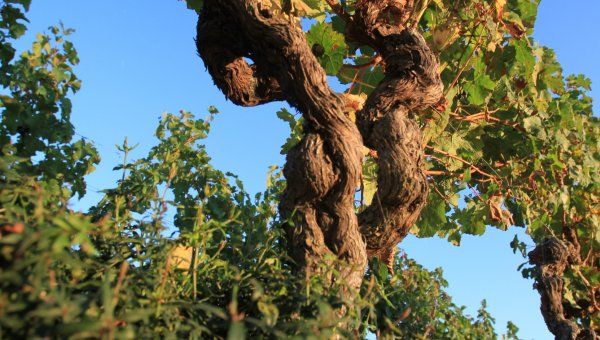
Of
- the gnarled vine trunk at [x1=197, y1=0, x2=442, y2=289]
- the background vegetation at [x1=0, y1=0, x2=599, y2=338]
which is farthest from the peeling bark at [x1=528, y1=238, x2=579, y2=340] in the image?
the gnarled vine trunk at [x1=197, y1=0, x2=442, y2=289]

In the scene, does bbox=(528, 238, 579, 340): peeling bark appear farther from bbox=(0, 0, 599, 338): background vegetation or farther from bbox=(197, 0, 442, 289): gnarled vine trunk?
bbox=(197, 0, 442, 289): gnarled vine trunk

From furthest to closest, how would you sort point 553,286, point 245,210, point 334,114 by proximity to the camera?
point 553,286 → point 245,210 → point 334,114

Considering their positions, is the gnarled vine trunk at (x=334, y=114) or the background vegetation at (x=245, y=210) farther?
the gnarled vine trunk at (x=334, y=114)

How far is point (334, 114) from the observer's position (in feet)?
10.6

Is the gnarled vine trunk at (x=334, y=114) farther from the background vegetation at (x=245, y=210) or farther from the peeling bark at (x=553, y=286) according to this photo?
the peeling bark at (x=553, y=286)

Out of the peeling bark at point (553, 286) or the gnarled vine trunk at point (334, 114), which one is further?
the peeling bark at point (553, 286)

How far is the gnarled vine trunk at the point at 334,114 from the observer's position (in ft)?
10.2

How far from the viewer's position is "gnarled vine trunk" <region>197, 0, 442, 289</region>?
10.2 feet

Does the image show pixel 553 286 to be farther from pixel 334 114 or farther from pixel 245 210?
pixel 334 114

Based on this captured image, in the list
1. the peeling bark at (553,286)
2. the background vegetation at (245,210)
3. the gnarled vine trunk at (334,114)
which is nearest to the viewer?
the background vegetation at (245,210)

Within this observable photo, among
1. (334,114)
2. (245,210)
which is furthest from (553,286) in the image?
(334,114)

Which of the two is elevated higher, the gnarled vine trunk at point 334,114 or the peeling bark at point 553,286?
the peeling bark at point 553,286

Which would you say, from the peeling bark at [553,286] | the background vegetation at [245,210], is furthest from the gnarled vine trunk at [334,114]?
the peeling bark at [553,286]

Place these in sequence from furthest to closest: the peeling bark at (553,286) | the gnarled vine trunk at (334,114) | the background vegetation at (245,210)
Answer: the peeling bark at (553,286) → the gnarled vine trunk at (334,114) → the background vegetation at (245,210)
